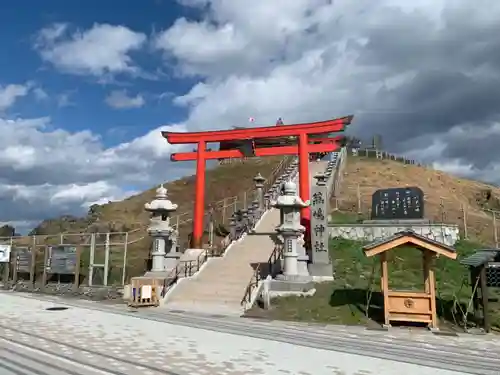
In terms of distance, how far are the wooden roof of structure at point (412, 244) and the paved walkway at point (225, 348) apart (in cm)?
223

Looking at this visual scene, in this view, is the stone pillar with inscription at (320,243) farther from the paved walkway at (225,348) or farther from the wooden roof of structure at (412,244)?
the wooden roof of structure at (412,244)

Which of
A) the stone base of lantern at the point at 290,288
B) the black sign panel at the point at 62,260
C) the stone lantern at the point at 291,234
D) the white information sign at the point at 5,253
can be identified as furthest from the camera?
the white information sign at the point at 5,253

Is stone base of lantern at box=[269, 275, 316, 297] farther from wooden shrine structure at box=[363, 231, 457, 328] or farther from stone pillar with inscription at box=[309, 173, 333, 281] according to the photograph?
wooden shrine structure at box=[363, 231, 457, 328]

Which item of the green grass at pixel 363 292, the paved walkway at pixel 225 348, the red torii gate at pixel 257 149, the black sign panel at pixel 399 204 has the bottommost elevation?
the paved walkway at pixel 225 348

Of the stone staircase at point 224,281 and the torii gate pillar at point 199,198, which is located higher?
the torii gate pillar at point 199,198

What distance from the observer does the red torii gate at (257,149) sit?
895 inches

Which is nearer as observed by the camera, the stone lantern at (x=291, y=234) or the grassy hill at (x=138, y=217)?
the stone lantern at (x=291, y=234)

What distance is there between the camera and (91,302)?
18250 millimetres

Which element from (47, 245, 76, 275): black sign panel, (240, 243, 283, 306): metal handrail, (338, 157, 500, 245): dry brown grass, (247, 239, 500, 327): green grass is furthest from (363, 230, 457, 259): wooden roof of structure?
(47, 245, 76, 275): black sign panel

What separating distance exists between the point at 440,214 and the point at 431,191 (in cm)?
1243

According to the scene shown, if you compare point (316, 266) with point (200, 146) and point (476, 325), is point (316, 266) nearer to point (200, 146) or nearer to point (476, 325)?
point (476, 325)

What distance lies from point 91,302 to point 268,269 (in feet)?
24.8

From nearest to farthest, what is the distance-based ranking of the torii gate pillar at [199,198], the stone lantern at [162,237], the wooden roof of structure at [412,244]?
the wooden roof of structure at [412,244] < the stone lantern at [162,237] < the torii gate pillar at [199,198]

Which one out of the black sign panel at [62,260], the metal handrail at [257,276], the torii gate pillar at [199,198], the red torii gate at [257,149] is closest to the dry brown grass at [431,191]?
the red torii gate at [257,149]
